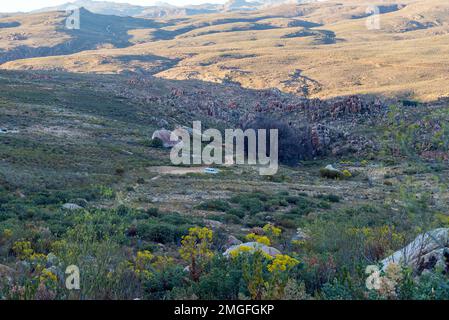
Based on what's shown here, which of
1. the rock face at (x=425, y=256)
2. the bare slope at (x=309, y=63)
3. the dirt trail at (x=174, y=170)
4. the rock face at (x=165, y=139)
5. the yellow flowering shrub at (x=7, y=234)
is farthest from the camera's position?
the bare slope at (x=309, y=63)

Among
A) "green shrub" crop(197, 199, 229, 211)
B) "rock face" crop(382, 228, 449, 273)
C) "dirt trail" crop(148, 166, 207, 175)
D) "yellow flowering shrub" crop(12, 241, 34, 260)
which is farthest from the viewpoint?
"dirt trail" crop(148, 166, 207, 175)

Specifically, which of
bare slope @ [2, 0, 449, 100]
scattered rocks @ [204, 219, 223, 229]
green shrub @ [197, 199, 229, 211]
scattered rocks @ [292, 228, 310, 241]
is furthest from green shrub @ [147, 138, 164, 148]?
bare slope @ [2, 0, 449, 100]

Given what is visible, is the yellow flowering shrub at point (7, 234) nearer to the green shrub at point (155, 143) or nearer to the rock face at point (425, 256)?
the rock face at point (425, 256)

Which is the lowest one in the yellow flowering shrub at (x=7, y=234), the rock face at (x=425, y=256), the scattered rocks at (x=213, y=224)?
the scattered rocks at (x=213, y=224)

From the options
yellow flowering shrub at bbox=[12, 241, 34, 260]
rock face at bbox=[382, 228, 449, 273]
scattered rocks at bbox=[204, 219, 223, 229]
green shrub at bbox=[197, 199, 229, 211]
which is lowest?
green shrub at bbox=[197, 199, 229, 211]

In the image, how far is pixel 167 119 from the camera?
39.6 m

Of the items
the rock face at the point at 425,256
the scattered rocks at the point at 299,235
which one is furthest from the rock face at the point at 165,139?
the rock face at the point at 425,256

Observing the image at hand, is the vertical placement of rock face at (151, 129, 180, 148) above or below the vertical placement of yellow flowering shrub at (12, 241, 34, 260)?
below

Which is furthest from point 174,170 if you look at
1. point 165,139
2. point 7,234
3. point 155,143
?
point 7,234

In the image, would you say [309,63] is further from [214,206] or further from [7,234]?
[7,234]

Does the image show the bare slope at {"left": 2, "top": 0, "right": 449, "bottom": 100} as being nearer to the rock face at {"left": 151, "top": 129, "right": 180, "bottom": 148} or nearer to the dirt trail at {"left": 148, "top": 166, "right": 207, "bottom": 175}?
the rock face at {"left": 151, "top": 129, "right": 180, "bottom": 148}

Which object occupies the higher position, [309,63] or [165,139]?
[165,139]
